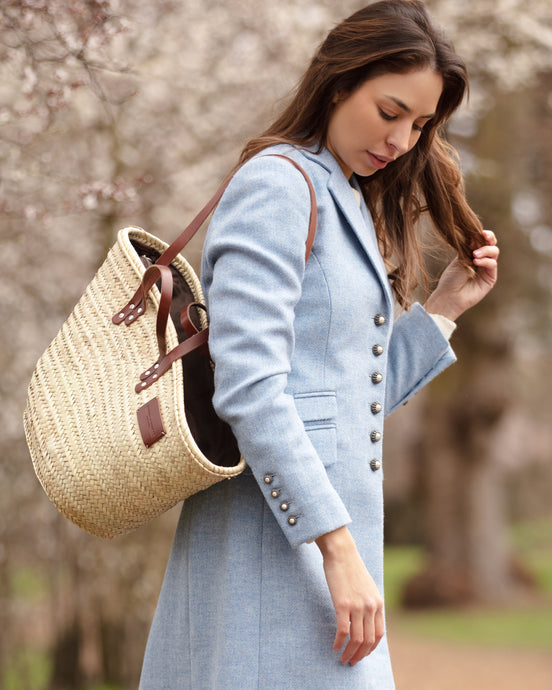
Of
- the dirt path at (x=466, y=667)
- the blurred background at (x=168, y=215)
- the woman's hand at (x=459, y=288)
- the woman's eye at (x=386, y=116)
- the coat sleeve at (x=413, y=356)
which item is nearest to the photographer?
the woman's eye at (x=386, y=116)

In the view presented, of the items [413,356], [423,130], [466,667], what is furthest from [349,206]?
[466,667]

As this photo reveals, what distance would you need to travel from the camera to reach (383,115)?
1.73 meters

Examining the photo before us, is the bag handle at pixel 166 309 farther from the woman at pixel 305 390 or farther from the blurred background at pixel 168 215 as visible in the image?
the blurred background at pixel 168 215

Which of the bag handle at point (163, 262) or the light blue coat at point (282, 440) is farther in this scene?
the bag handle at point (163, 262)

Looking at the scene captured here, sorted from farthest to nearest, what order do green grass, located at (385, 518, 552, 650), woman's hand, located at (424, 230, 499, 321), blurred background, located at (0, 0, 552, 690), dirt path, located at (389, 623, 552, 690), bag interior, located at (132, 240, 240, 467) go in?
green grass, located at (385, 518, 552, 650), dirt path, located at (389, 623, 552, 690), blurred background, located at (0, 0, 552, 690), woman's hand, located at (424, 230, 499, 321), bag interior, located at (132, 240, 240, 467)

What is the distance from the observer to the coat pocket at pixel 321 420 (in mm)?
1628

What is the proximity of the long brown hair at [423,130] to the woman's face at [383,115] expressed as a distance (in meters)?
0.02

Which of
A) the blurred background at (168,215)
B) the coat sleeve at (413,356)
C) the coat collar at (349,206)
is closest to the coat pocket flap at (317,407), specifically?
the coat collar at (349,206)

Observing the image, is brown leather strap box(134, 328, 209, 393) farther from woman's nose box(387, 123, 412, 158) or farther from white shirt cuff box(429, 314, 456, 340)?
white shirt cuff box(429, 314, 456, 340)

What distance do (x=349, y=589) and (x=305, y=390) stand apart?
346mm

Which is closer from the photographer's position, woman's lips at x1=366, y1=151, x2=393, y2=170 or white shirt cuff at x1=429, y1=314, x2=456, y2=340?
woman's lips at x1=366, y1=151, x2=393, y2=170

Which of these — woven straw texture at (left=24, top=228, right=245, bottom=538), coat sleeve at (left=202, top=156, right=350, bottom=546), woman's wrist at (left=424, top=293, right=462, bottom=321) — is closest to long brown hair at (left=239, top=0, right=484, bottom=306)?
woman's wrist at (left=424, top=293, right=462, bottom=321)

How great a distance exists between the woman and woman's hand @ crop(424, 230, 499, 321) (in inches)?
17.2

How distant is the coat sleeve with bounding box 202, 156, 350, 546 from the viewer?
151 centimetres
